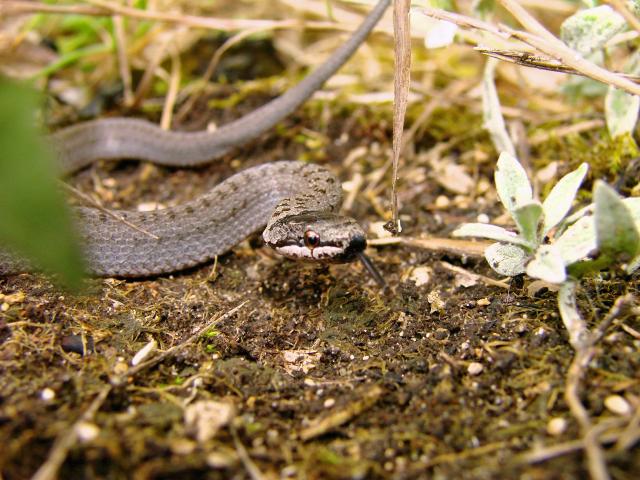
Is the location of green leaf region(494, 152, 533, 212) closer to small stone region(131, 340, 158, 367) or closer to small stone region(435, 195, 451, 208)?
small stone region(435, 195, 451, 208)

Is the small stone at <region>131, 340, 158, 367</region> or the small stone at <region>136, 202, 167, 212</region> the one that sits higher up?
the small stone at <region>136, 202, 167, 212</region>

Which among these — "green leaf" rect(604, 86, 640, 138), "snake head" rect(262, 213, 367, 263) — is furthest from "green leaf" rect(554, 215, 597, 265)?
"green leaf" rect(604, 86, 640, 138)

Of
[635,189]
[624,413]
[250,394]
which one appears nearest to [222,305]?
[250,394]

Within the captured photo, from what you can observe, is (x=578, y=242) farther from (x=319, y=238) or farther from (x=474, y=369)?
(x=319, y=238)

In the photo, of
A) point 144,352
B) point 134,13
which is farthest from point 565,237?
point 134,13

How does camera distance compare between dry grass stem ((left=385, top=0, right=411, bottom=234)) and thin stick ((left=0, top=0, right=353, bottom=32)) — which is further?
thin stick ((left=0, top=0, right=353, bottom=32))

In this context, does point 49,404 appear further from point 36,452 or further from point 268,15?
point 268,15

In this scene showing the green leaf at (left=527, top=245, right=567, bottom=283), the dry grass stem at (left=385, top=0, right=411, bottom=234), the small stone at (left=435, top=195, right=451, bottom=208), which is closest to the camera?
the green leaf at (left=527, top=245, right=567, bottom=283)
